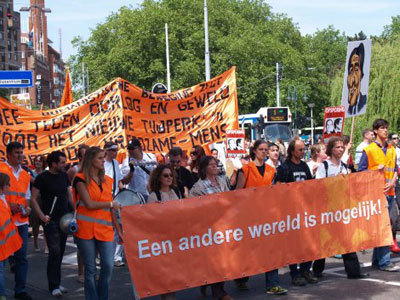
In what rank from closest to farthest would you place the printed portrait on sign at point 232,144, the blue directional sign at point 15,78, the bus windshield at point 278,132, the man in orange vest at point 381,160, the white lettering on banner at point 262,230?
the white lettering on banner at point 262,230 → the man in orange vest at point 381,160 → the blue directional sign at point 15,78 → the printed portrait on sign at point 232,144 → the bus windshield at point 278,132

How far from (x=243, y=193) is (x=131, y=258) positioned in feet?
4.87

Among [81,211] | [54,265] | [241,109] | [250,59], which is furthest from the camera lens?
[241,109]

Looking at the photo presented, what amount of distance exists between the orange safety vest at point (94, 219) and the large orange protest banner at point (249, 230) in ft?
0.57

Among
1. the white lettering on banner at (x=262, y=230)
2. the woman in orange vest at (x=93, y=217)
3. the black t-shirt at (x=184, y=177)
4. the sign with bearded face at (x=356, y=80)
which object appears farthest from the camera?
the sign with bearded face at (x=356, y=80)

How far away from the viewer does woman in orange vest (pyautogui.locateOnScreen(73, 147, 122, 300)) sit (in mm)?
6723

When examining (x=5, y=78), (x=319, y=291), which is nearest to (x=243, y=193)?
(x=319, y=291)

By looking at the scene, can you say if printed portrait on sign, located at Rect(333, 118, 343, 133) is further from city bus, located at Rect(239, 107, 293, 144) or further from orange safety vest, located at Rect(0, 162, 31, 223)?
city bus, located at Rect(239, 107, 293, 144)

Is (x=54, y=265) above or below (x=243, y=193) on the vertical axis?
below

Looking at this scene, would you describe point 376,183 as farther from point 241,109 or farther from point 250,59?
point 241,109

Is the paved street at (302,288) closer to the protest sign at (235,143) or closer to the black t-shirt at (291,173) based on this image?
the black t-shirt at (291,173)

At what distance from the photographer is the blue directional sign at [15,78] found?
1510 centimetres

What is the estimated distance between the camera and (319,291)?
7738mm

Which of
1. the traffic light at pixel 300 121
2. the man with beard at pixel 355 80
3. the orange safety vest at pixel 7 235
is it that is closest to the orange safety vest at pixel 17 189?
the orange safety vest at pixel 7 235

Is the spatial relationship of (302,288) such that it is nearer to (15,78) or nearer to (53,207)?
(53,207)
